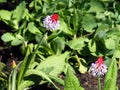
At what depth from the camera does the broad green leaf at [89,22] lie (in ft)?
11.5

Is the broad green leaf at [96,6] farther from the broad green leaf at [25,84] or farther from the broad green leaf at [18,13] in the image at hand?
the broad green leaf at [25,84]

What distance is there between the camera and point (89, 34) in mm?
3605

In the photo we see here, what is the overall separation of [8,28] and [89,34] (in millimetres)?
908

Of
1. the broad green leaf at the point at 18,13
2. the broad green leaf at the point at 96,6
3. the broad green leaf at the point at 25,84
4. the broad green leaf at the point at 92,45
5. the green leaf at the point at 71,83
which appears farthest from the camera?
the broad green leaf at the point at 96,6

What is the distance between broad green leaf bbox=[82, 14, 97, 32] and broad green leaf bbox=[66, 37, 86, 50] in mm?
115

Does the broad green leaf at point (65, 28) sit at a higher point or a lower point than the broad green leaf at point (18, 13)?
lower

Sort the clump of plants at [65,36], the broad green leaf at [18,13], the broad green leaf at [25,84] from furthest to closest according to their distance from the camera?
the broad green leaf at [18,13], the clump of plants at [65,36], the broad green leaf at [25,84]

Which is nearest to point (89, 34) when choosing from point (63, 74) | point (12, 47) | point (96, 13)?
point (96, 13)

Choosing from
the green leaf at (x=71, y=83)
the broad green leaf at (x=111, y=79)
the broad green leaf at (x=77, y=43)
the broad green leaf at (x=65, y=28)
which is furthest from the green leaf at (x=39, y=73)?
the green leaf at (x=71, y=83)

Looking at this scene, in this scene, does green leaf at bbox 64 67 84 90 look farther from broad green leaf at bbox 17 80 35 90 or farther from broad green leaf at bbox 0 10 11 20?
broad green leaf at bbox 0 10 11 20

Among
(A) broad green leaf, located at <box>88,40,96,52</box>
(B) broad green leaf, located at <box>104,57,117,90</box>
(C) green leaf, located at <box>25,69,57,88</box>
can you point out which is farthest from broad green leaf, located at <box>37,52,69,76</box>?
(B) broad green leaf, located at <box>104,57,117,90</box>

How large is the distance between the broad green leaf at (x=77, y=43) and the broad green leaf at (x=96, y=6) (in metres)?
0.35

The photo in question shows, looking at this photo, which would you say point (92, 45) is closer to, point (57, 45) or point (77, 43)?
point (77, 43)

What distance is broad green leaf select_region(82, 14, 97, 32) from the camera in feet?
11.5
